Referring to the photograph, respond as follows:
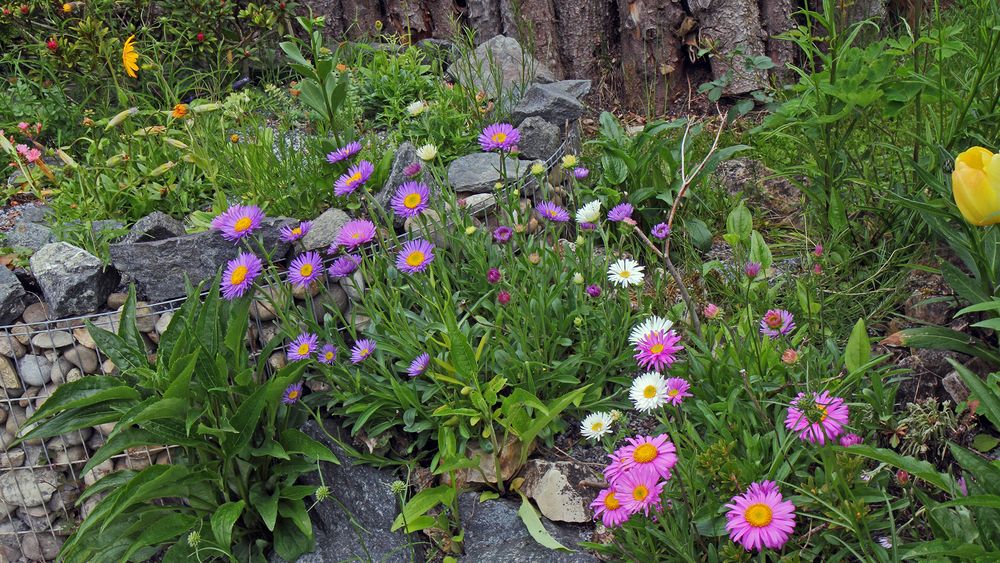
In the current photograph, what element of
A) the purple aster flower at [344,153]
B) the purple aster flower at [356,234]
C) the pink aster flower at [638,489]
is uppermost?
the purple aster flower at [344,153]

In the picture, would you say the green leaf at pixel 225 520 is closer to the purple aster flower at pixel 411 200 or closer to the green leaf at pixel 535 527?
the green leaf at pixel 535 527

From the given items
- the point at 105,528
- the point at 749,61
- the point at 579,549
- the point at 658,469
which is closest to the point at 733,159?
the point at 749,61

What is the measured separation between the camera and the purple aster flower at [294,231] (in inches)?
101

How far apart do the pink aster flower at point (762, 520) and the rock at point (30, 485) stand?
7.77 feet

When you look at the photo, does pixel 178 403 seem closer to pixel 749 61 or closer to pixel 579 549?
pixel 579 549

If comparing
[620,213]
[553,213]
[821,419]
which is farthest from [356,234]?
[821,419]

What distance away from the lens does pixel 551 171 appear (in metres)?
3.39

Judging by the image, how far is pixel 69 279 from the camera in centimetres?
283

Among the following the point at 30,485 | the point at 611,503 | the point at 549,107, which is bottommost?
the point at 30,485

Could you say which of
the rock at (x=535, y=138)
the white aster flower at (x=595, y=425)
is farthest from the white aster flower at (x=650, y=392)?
the rock at (x=535, y=138)

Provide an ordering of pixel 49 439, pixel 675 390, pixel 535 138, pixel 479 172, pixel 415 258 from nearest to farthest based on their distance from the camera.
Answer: pixel 675 390, pixel 415 258, pixel 49 439, pixel 479 172, pixel 535 138

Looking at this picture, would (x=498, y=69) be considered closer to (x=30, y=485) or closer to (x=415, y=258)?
(x=415, y=258)

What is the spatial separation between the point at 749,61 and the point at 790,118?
0.80 metres

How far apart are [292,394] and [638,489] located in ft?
4.02
